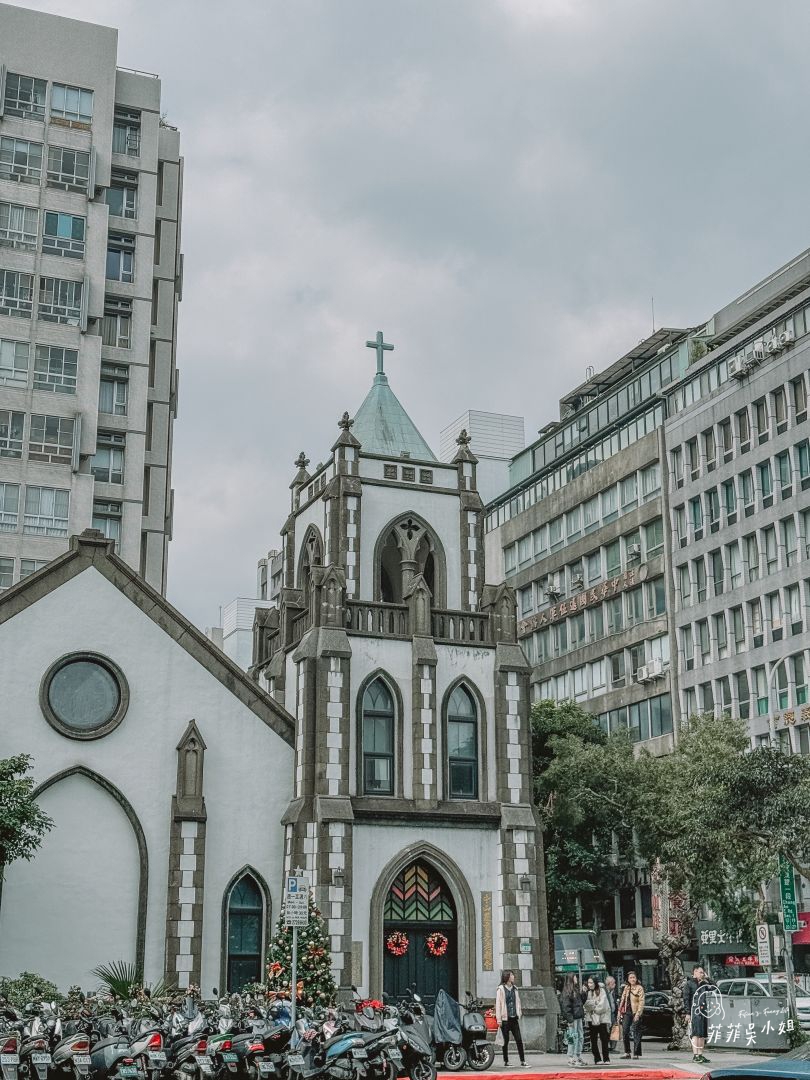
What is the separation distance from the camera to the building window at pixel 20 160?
194ft

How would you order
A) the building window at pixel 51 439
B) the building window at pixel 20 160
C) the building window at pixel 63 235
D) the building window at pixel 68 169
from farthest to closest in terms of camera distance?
the building window at pixel 68 169, the building window at pixel 63 235, the building window at pixel 20 160, the building window at pixel 51 439

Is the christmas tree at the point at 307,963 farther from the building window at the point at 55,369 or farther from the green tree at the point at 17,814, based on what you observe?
the building window at the point at 55,369

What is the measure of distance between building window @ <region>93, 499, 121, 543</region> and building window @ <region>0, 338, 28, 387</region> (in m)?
6.32

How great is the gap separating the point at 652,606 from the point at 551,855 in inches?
648

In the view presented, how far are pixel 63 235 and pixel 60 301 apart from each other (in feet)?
9.45

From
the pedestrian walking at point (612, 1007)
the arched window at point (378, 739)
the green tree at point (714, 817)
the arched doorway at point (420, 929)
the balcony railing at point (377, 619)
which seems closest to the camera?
the pedestrian walking at point (612, 1007)

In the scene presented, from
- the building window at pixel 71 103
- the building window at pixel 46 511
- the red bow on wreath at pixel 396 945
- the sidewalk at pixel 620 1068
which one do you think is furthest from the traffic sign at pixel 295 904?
the building window at pixel 71 103

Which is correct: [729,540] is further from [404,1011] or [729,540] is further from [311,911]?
[404,1011]

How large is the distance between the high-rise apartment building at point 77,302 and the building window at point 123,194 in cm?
6

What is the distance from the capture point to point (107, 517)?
2410 inches

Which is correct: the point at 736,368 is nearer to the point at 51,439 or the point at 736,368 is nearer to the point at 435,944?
the point at 51,439

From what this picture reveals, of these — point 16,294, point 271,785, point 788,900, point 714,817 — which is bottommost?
point 788,900

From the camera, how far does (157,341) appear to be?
6725 centimetres

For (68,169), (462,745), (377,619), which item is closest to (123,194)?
(68,169)
